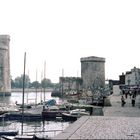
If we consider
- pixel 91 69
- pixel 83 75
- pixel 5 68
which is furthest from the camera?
pixel 5 68

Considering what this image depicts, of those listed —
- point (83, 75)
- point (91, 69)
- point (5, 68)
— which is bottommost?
point (83, 75)

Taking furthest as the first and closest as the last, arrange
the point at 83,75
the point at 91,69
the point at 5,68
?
the point at 5,68 → the point at 83,75 → the point at 91,69

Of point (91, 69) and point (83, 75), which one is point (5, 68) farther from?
point (91, 69)

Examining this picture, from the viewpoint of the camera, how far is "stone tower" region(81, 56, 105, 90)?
141 m

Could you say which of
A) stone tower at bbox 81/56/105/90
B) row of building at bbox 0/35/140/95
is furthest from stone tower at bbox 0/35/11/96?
stone tower at bbox 81/56/105/90

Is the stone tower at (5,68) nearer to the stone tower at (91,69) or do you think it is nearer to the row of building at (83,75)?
the row of building at (83,75)

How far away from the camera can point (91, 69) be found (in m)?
144

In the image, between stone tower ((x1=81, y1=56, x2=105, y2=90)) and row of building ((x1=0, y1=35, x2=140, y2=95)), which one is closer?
row of building ((x1=0, y1=35, x2=140, y2=95))

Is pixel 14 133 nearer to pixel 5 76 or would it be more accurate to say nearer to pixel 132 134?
pixel 132 134

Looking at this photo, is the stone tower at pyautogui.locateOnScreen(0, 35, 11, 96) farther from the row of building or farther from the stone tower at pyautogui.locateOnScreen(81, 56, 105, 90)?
the stone tower at pyautogui.locateOnScreen(81, 56, 105, 90)

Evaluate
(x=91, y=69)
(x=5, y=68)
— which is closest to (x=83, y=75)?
(x=91, y=69)

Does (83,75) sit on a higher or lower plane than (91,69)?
lower

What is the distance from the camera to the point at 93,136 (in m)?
15.2

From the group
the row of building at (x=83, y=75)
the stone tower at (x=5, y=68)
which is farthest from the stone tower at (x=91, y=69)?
the stone tower at (x=5, y=68)
